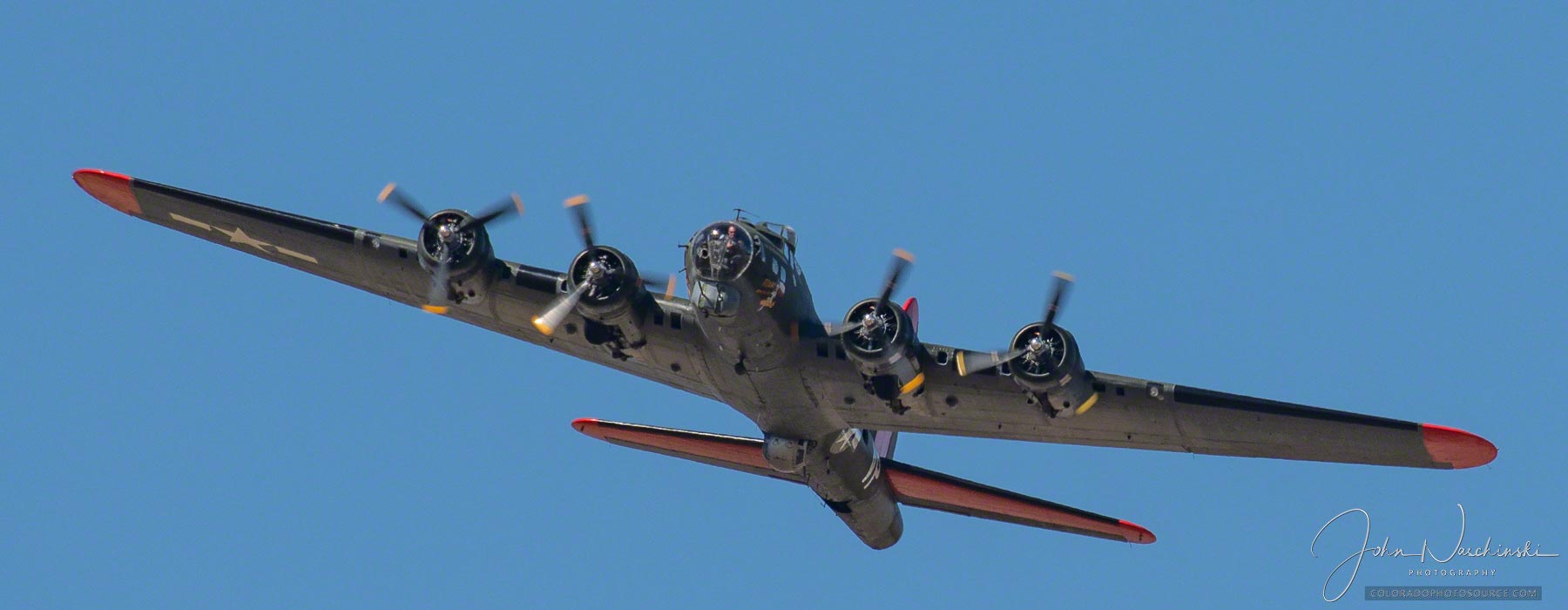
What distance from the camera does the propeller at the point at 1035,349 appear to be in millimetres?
27453

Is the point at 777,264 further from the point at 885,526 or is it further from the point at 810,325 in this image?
the point at 885,526

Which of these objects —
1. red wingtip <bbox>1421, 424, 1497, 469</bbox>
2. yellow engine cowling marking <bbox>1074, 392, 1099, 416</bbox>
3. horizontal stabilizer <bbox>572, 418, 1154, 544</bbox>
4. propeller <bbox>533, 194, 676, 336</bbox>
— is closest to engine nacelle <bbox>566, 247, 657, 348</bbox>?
propeller <bbox>533, 194, 676, 336</bbox>

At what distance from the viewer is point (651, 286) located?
28.9m

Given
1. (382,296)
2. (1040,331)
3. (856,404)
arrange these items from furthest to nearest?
(382,296) < (856,404) < (1040,331)

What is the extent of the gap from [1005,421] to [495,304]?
9337 millimetres

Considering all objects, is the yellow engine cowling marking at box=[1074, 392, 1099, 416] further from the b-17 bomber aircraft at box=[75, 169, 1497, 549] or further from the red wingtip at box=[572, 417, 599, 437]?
the red wingtip at box=[572, 417, 599, 437]

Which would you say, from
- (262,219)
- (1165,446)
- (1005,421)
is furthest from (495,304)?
(1165,446)

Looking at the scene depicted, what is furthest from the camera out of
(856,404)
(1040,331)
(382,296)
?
(382,296)

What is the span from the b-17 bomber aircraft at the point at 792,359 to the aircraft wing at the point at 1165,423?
0.11ft

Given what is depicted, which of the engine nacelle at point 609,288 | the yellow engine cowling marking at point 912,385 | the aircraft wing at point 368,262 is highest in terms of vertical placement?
the aircraft wing at point 368,262

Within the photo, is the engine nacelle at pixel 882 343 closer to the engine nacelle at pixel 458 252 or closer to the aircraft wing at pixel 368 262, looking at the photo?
the aircraft wing at pixel 368 262

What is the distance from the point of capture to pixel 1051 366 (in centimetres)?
2738

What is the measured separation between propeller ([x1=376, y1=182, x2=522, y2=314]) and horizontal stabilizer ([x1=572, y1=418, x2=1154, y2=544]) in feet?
16.9

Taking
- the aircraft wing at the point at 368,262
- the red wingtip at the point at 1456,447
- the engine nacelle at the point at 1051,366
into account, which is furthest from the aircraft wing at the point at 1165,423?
the aircraft wing at the point at 368,262
